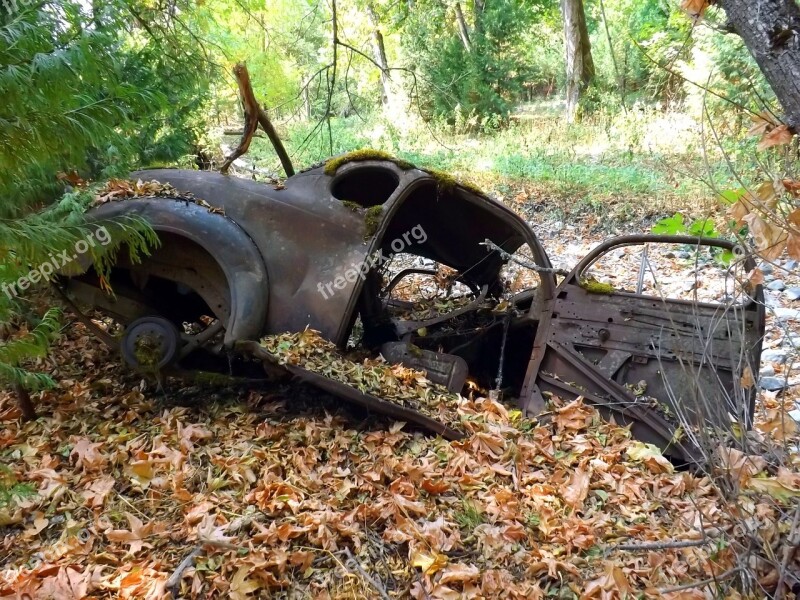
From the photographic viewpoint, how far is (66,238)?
2688 millimetres

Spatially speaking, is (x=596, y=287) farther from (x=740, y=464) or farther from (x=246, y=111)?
(x=246, y=111)

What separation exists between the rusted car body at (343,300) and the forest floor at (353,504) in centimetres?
30

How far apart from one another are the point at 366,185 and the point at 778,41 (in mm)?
2975

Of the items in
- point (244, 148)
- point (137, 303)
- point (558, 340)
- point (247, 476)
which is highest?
point (244, 148)

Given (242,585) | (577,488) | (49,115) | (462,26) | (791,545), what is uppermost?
(462,26)

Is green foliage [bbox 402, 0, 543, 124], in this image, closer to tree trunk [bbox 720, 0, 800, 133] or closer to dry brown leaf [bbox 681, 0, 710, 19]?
dry brown leaf [bbox 681, 0, 710, 19]

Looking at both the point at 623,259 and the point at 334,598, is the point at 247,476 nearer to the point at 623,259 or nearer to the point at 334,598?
the point at 334,598

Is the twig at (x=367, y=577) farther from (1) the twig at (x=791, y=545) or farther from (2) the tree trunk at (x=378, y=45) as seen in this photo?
(2) the tree trunk at (x=378, y=45)

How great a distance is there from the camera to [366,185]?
4.68 meters

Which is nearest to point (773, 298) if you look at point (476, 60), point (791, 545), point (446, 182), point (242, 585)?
point (446, 182)

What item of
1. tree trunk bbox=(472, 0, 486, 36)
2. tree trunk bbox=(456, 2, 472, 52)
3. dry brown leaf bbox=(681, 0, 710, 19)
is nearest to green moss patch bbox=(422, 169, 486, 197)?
dry brown leaf bbox=(681, 0, 710, 19)

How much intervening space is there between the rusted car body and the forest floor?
0.98 ft

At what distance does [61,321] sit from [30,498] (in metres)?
2.33

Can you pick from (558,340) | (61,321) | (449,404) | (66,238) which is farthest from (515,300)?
(61,321)
